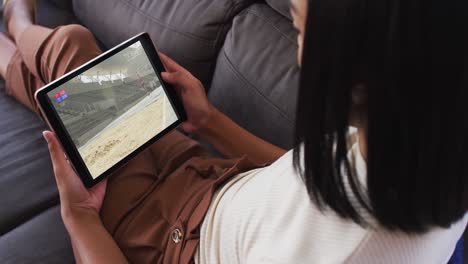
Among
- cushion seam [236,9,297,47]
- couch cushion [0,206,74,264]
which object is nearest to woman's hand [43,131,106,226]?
couch cushion [0,206,74,264]

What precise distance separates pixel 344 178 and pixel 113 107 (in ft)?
1.66

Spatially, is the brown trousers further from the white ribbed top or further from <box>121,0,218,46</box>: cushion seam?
<box>121,0,218,46</box>: cushion seam

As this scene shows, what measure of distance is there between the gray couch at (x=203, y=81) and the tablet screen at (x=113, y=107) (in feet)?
0.67

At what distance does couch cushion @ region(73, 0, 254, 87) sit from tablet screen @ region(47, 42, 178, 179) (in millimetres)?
249

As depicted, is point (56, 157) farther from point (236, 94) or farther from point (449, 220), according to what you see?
point (449, 220)

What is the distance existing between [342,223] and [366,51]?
230 mm

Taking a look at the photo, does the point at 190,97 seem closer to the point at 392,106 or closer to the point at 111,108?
the point at 111,108

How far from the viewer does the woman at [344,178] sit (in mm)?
408

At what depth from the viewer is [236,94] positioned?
3.45 ft

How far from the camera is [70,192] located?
81 cm

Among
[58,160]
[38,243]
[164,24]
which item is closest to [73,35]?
[164,24]

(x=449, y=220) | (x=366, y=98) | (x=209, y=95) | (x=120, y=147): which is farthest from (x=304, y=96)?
(x=209, y=95)

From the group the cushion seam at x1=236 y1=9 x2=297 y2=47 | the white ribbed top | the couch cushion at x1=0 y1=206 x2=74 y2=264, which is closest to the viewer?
the white ribbed top

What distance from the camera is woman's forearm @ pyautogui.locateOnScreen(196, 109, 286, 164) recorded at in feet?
3.09
